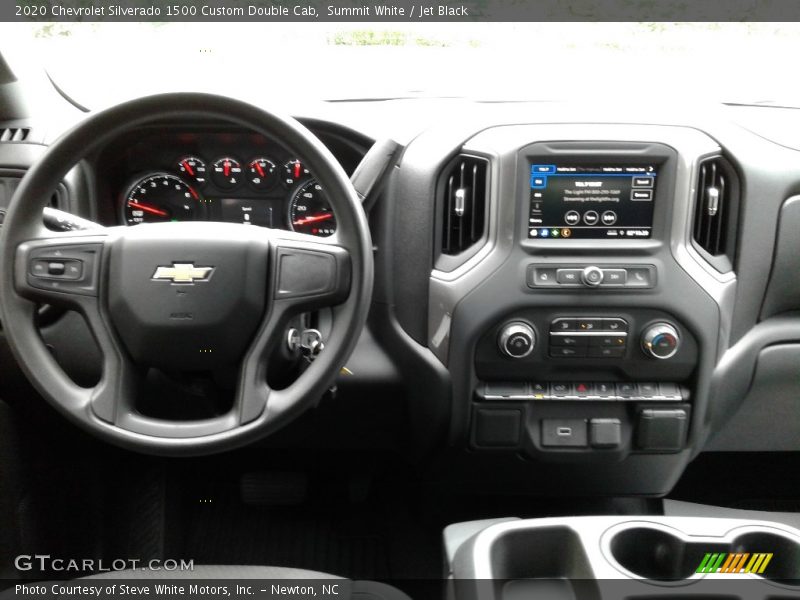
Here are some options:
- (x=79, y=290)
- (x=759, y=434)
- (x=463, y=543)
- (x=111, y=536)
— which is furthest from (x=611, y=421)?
(x=111, y=536)

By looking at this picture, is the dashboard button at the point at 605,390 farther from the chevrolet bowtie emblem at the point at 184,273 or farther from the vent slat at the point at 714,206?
the chevrolet bowtie emblem at the point at 184,273

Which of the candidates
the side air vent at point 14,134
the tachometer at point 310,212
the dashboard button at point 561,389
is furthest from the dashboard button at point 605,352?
the side air vent at point 14,134

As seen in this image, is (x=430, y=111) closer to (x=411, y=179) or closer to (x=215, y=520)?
(x=411, y=179)

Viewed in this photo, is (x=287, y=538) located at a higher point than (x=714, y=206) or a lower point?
lower

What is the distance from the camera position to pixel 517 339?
167cm

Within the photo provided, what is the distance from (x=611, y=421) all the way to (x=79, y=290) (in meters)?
1.14

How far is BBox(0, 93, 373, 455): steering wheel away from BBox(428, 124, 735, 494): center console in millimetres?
463

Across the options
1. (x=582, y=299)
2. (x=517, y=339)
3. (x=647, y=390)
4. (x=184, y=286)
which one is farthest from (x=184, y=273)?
(x=647, y=390)

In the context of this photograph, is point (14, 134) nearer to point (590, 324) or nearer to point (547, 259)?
point (547, 259)

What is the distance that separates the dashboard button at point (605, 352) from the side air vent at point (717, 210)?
27cm

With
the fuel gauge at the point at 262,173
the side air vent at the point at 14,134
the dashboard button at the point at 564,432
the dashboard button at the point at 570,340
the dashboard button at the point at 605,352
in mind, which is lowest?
the dashboard button at the point at 564,432

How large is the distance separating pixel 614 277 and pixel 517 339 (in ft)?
0.77

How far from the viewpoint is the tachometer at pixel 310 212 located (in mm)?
1784
